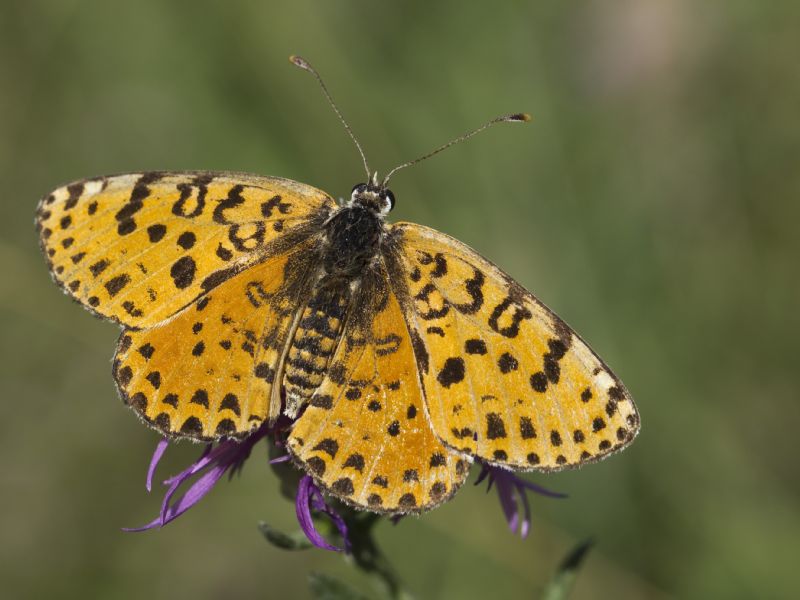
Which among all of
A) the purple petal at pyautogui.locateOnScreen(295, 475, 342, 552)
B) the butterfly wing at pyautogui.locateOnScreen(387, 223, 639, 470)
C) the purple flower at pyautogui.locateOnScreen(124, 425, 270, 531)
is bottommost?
the purple flower at pyautogui.locateOnScreen(124, 425, 270, 531)

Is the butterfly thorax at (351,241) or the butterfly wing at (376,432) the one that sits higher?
the butterfly thorax at (351,241)

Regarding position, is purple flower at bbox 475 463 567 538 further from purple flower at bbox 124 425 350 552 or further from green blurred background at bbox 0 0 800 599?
green blurred background at bbox 0 0 800 599

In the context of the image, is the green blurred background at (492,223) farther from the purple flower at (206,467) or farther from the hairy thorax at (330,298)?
the hairy thorax at (330,298)

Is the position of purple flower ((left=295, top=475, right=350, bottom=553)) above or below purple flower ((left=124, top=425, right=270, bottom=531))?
above

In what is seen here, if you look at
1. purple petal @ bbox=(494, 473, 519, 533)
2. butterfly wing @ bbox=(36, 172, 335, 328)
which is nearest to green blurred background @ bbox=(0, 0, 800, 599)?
purple petal @ bbox=(494, 473, 519, 533)

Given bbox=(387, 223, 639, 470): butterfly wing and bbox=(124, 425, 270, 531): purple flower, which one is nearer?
bbox=(387, 223, 639, 470): butterfly wing

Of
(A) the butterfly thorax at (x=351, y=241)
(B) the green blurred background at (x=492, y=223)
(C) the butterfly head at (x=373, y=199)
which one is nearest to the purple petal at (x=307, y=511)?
(A) the butterfly thorax at (x=351, y=241)

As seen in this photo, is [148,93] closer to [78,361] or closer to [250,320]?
[78,361]
